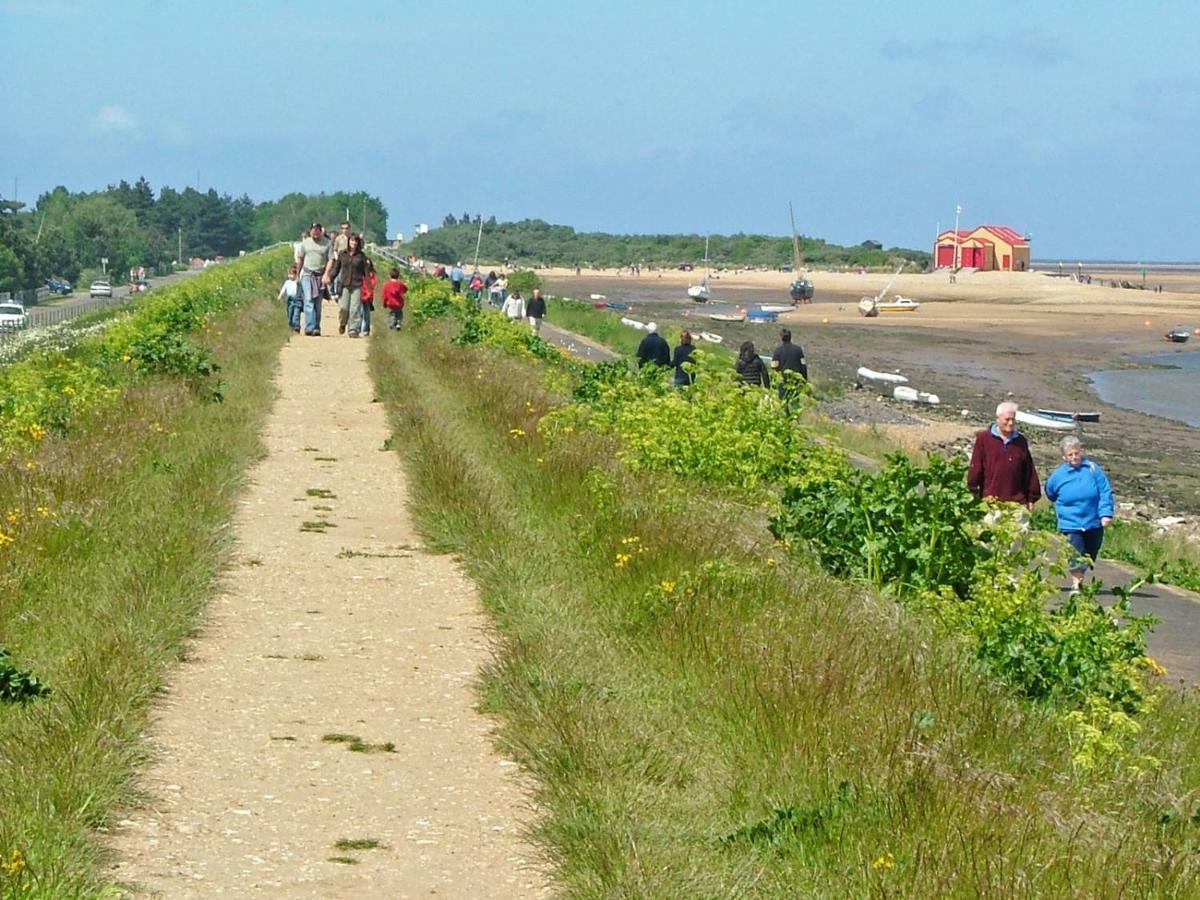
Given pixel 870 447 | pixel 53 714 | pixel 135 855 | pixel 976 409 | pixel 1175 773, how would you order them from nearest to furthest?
pixel 135 855
pixel 53 714
pixel 1175 773
pixel 870 447
pixel 976 409

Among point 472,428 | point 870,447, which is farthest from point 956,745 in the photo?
point 870,447

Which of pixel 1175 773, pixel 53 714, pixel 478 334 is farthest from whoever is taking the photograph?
pixel 478 334

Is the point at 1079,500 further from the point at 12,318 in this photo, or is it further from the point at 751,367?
the point at 12,318

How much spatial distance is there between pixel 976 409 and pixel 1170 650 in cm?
3040

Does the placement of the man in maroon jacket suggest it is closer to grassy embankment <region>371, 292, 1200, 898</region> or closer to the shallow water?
grassy embankment <region>371, 292, 1200, 898</region>

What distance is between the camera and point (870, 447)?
29.6 m

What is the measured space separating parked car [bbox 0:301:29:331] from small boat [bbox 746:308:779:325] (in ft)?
107

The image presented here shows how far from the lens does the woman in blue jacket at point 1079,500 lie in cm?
1388

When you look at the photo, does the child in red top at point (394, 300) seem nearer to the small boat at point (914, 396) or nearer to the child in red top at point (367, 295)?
the child in red top at point (367, 295)

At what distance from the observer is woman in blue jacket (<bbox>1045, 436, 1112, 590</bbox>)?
13875 millimetres

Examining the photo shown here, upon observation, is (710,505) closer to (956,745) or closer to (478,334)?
(956,745)

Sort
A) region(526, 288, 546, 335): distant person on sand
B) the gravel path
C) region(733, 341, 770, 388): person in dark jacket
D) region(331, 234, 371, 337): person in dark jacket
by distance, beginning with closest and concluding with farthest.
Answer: the gravel path, region(733, 341, 770, 388): person in dark jacket, region(331, 234, 371, 337): person in dark jacket, region(526, 288, 546, 335): distant person on sand

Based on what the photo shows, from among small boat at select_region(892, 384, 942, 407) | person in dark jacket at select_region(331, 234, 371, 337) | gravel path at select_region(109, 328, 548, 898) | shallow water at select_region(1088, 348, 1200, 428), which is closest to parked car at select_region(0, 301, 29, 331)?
small boat at select_region(892, 384, 942, 407)

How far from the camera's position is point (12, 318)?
229 ft
